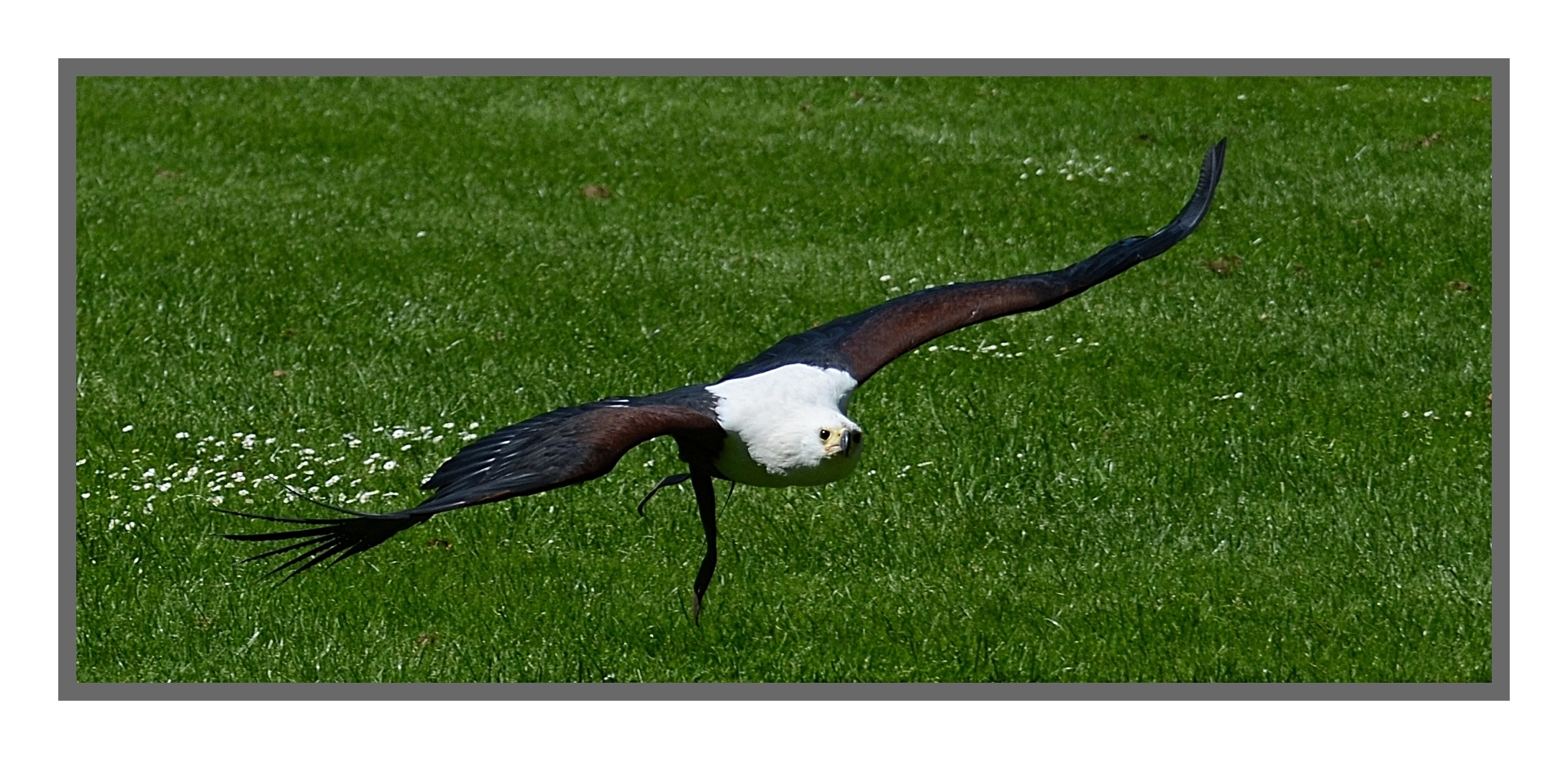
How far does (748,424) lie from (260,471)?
445 cm

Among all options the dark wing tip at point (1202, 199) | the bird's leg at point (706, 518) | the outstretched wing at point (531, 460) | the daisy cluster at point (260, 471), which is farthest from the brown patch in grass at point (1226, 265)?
the outstretched wing at point (531, 460)

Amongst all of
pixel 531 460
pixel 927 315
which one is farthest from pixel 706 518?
pixel 531 460

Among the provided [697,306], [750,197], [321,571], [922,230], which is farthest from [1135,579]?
[750,197]

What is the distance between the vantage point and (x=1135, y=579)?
10273 millimetres

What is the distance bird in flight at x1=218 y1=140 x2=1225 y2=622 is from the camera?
23.5ft

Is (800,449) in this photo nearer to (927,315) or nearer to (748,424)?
(748,424)

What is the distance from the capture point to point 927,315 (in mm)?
9219

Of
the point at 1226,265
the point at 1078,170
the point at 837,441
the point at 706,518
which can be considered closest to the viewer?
the point at 837,441

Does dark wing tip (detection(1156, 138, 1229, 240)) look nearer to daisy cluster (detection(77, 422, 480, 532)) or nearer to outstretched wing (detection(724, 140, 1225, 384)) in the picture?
outstretched wing (detection(724, 140, 1225, 384))

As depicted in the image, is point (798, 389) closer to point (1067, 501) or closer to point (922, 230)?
point (1067, 501)

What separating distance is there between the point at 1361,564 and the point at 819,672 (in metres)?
2.76

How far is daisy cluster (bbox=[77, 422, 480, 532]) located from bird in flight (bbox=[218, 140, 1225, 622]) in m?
1.26

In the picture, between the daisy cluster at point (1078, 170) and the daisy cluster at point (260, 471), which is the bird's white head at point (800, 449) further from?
the daisy cluster at point (1078, 170)

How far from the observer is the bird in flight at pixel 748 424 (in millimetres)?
7152
